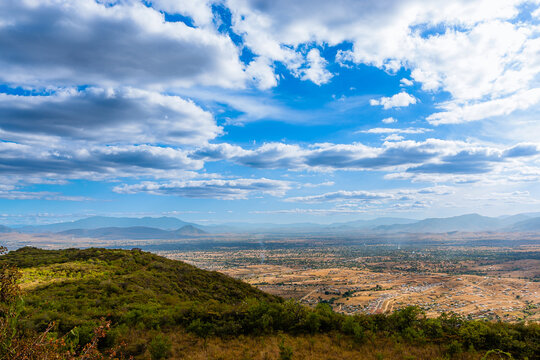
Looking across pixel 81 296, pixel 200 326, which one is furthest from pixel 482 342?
pixel 81 296

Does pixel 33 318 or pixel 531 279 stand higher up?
pixel 33 318

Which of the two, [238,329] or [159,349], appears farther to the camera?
[238,329]

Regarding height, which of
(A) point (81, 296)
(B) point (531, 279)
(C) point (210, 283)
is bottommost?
(B) point (531, 279)

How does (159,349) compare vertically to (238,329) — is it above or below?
above

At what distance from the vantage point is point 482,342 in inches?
450

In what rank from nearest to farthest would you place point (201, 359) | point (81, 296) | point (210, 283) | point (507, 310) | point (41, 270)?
point (201, 359), point (81, 296), point (41, 270), point (210, 283), point (507, 310)

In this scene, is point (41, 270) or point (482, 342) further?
point (41, 270)

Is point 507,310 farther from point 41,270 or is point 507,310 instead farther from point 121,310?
point 41,270

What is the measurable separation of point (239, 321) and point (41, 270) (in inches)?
807

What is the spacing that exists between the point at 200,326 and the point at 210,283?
48.9 feet

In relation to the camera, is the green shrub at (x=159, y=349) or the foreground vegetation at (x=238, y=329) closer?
the foreground vegetation at (x=238, y=329)

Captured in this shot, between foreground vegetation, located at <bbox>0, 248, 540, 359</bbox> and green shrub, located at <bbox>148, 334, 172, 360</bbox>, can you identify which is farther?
green shrub, located at <bbox>148, 334, 172, 360</bbox>

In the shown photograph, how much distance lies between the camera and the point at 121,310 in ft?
53.8

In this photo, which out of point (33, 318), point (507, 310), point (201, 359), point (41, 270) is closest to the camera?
point (201, 359)
